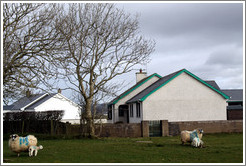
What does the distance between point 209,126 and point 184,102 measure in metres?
4.46

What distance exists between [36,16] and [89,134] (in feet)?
35.5

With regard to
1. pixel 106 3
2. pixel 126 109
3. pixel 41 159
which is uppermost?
pixel 106 3

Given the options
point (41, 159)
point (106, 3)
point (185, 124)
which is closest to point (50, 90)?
point (41, 159)

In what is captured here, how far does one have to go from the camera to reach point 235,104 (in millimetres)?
45406

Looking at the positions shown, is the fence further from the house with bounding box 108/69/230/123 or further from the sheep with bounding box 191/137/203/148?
the sheep with bounding box 191/137/203/148

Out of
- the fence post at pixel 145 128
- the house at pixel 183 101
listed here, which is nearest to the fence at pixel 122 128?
the fence post at pixel 145 128

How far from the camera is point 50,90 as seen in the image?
16656 millimetres

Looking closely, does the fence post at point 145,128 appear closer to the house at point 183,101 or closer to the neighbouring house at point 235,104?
the house at point 183,101

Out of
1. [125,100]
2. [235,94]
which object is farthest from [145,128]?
[235,94]

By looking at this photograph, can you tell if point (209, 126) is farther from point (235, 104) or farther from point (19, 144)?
point (235, 104)

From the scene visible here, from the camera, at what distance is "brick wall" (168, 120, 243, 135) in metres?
26.0

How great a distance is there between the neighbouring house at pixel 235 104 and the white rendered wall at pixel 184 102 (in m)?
7.50

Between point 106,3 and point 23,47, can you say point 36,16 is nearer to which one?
point 23,47

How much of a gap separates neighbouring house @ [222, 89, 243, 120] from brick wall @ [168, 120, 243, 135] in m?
10.9
